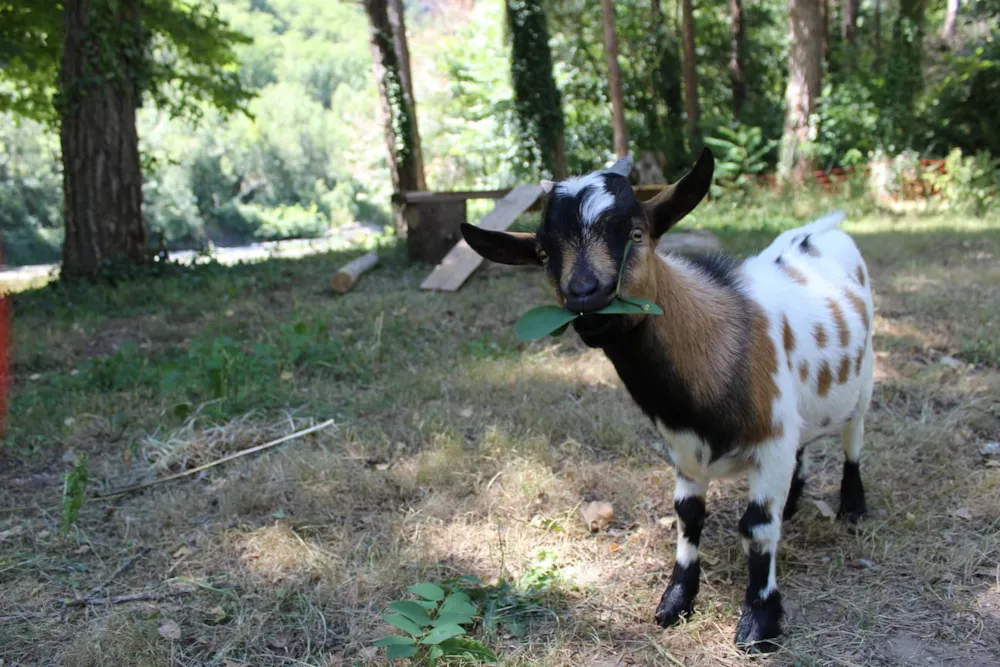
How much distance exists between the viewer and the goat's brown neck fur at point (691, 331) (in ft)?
8.45

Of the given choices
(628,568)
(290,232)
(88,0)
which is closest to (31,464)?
(628,568)

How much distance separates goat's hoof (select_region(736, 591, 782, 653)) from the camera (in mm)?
2748

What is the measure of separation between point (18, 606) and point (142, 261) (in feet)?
22.5

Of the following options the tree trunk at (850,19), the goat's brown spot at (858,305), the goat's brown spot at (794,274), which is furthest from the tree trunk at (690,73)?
the goat's brown spot at (794,274)

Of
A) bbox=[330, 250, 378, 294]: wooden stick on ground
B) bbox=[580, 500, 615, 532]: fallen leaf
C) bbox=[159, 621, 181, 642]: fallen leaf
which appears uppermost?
bbox=[330, 250, 378, 294]: wooden stick on ground

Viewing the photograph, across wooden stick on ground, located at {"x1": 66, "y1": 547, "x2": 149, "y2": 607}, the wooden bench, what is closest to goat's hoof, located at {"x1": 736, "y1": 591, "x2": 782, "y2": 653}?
wooden stick on ground, located at {"x1": 66, "y1": 547, "x2": 149, "y2": 607}

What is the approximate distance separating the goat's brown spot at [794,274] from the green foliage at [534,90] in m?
15.9

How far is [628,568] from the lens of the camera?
3295mm

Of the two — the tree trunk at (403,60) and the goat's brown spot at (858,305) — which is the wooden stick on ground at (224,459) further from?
the tree trunk at (403,60)

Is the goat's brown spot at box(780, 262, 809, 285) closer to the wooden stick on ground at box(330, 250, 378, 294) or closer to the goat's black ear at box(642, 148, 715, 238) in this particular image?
the goat's black ear at box(642, 148, 715, 238)

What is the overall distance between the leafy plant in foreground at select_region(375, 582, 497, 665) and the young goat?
0.76m

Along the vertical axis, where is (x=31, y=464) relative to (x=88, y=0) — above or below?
below

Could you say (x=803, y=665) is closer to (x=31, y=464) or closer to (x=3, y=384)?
(x=31, y=464)

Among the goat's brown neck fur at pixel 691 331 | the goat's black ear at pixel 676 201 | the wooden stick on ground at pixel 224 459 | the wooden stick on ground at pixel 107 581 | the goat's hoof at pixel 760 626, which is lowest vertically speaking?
the goat's hoof at pixel 760 626
